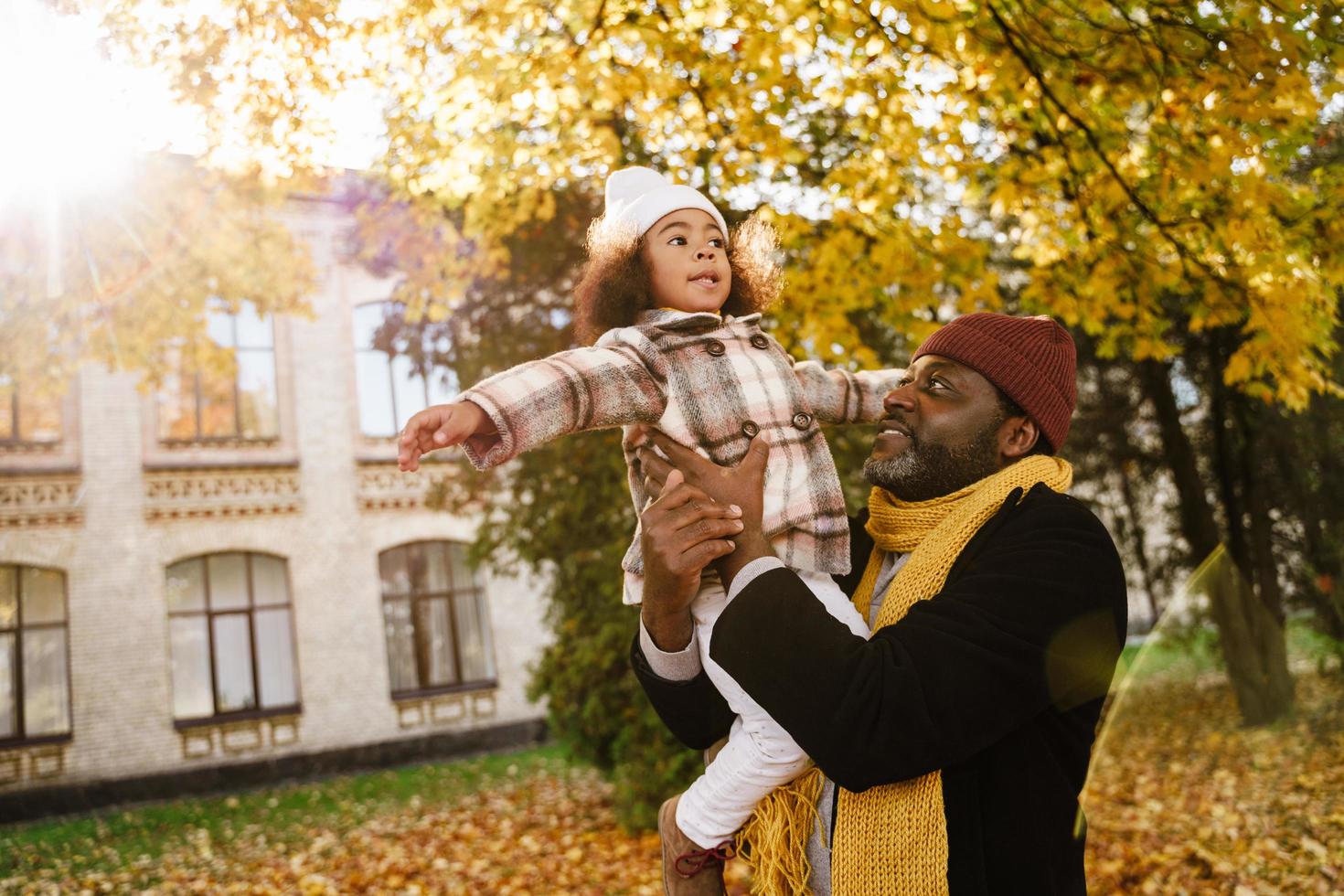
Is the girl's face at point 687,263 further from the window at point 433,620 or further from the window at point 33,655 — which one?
the window at point 33,655

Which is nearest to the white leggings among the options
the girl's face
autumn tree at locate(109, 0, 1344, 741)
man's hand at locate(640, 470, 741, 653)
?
man's hand at locate(640, 470, 741, 653)

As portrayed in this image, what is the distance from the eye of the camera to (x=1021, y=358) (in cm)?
202

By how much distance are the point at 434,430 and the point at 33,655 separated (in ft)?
45.6

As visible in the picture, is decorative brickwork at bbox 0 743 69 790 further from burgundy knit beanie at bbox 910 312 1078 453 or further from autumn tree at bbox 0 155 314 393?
burgundy knit beanie at bbox 910 312 1078 453

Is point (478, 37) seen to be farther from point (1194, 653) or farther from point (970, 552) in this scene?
point (1194, 653)

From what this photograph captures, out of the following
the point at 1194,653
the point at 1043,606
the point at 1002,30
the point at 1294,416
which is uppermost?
the point at 1002,30

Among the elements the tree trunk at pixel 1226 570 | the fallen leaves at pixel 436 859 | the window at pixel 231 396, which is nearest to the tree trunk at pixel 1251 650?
the tree trunk at pixel 1226 570

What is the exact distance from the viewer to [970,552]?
183 centimetres

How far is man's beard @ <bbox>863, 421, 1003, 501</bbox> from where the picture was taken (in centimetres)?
203

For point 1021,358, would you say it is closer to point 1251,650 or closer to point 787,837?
point 787,837

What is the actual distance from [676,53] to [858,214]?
1.26 m

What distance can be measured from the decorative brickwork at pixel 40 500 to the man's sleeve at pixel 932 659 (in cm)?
1411

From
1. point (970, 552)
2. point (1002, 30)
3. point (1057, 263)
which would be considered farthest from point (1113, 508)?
point (970, 552)

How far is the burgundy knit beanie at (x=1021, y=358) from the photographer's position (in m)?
2.01
